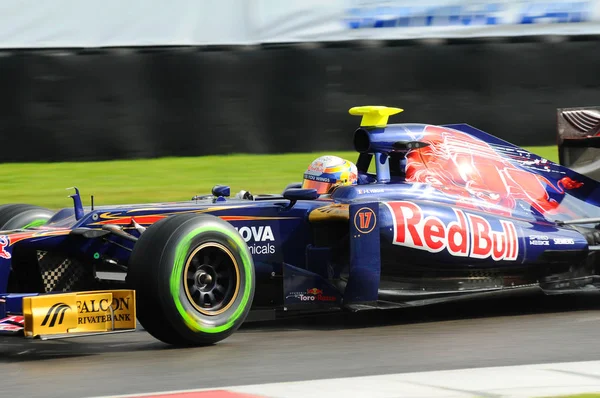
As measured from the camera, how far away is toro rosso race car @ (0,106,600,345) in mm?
6523

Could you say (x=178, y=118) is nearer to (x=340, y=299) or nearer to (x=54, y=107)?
(x=54, y=107)

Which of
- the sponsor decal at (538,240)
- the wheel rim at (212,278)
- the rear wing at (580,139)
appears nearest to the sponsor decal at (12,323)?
the wheel rim at (212,278)

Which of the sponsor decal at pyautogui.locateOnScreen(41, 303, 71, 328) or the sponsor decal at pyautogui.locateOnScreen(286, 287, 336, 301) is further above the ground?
the sponsor decal at pyautogui.locateOnScreen(41, 303, 71, 328)

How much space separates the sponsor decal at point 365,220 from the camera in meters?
7.36

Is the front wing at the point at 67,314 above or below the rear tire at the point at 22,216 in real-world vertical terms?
below

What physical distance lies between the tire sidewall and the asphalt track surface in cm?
17

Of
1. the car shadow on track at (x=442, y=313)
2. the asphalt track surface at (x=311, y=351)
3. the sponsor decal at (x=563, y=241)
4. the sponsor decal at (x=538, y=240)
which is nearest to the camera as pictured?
the asphalt track surface at (x=311, y=351)

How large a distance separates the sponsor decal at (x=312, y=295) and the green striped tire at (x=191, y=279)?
60 centimetres

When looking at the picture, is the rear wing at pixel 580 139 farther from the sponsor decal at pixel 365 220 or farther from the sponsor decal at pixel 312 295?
the sponsor decal at pixel 312 295

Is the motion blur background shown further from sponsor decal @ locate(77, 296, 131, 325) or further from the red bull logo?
sponsor decal @ locate(77, 296, 131, 325)

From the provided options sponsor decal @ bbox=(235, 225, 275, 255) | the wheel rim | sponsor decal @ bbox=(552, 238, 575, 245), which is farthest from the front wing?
sponsor decal @ bbox=(552, 238, 575, 245)

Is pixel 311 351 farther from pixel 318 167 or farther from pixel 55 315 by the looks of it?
pixel 318 167

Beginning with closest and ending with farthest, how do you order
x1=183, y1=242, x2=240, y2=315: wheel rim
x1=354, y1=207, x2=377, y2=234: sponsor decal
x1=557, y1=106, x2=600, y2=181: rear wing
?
x1=183, y1=242, x2=240, y2=315: wheel rim
x1=354, y1=207, x2=377, y2=234: sponsor decal
x1=557, y1=106, x2=600, y2=181: rear wing

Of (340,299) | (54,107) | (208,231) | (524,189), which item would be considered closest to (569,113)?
(524,189)
